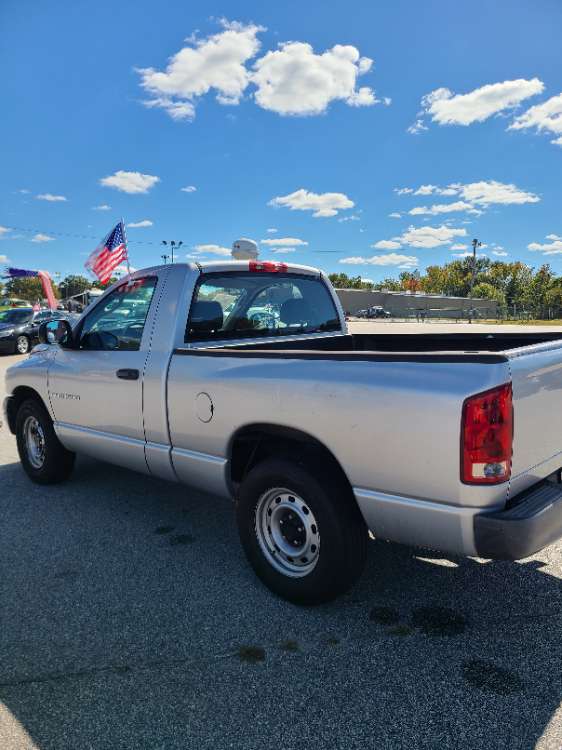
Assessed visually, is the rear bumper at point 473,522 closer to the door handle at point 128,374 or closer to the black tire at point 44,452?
the door handle at point 128,374

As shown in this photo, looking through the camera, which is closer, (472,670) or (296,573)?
(472,670)

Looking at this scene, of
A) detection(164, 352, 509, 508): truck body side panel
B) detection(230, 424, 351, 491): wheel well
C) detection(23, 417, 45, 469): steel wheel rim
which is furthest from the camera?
detection(23, 417, 45, 469): steel wheel rim

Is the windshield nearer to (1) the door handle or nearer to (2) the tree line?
(1) the door handle

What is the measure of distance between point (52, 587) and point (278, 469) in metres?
1.54

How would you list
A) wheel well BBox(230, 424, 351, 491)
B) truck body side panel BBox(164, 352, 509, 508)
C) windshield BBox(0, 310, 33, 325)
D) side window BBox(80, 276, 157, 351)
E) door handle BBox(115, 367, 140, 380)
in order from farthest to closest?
windshield BBox(0, 310, 33, 325), side window BBox(80, 276, 157, 351), door handle BBox(115, 367, 140, 380), wheel well BBox(230, 424, 351, 491), truck body side panel BBox(164, 352, 509, 508)

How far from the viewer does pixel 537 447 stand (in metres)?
2.38

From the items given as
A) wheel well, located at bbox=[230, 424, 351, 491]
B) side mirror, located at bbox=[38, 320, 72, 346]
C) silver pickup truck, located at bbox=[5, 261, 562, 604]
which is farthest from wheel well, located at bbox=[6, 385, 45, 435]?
wheel well, located at bbox=[230, 424, 351, 491]

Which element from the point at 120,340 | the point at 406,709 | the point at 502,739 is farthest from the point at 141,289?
the point at 502,739

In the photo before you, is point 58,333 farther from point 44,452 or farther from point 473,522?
point 473,522

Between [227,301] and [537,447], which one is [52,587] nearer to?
[227,301]

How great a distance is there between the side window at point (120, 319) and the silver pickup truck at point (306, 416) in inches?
0.5

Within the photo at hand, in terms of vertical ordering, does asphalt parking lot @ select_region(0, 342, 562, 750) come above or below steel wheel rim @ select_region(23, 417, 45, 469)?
below

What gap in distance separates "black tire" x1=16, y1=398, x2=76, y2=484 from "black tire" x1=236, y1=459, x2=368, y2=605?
2546mm

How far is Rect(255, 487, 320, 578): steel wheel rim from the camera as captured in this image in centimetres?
283
